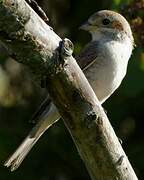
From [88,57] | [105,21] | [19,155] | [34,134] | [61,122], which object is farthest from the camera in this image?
[61,122]

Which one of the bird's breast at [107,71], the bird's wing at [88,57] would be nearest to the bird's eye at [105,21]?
the bird's wing at [88,57]

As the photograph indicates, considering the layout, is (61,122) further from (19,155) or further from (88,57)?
(19,155)

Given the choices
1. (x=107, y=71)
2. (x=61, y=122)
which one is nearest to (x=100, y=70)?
(x=107, y=71)

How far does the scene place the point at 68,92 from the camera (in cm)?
335

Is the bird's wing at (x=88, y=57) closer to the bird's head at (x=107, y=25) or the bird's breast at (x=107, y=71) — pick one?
the bird's breast at (x=107, y=71)

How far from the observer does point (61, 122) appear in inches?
255

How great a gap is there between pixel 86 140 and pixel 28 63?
465mm

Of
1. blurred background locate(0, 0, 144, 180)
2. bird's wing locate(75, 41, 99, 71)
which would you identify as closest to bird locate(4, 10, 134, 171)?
bird's wing locate(75, 41, 99, 71)

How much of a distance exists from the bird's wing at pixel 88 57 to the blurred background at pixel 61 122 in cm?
34

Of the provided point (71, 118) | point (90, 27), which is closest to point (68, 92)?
point (71, 118)

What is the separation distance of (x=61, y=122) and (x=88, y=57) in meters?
1.16

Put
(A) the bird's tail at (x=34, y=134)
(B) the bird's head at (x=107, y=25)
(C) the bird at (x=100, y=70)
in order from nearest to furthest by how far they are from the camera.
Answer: (A) the bird's tail at (x=34, y=134)
(C) the bird at (x=100, y=70)
(B) the bird's head at (x=107, y=25)

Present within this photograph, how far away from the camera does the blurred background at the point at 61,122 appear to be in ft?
19.9

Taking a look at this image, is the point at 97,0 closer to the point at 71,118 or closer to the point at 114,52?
the point at 114,52
